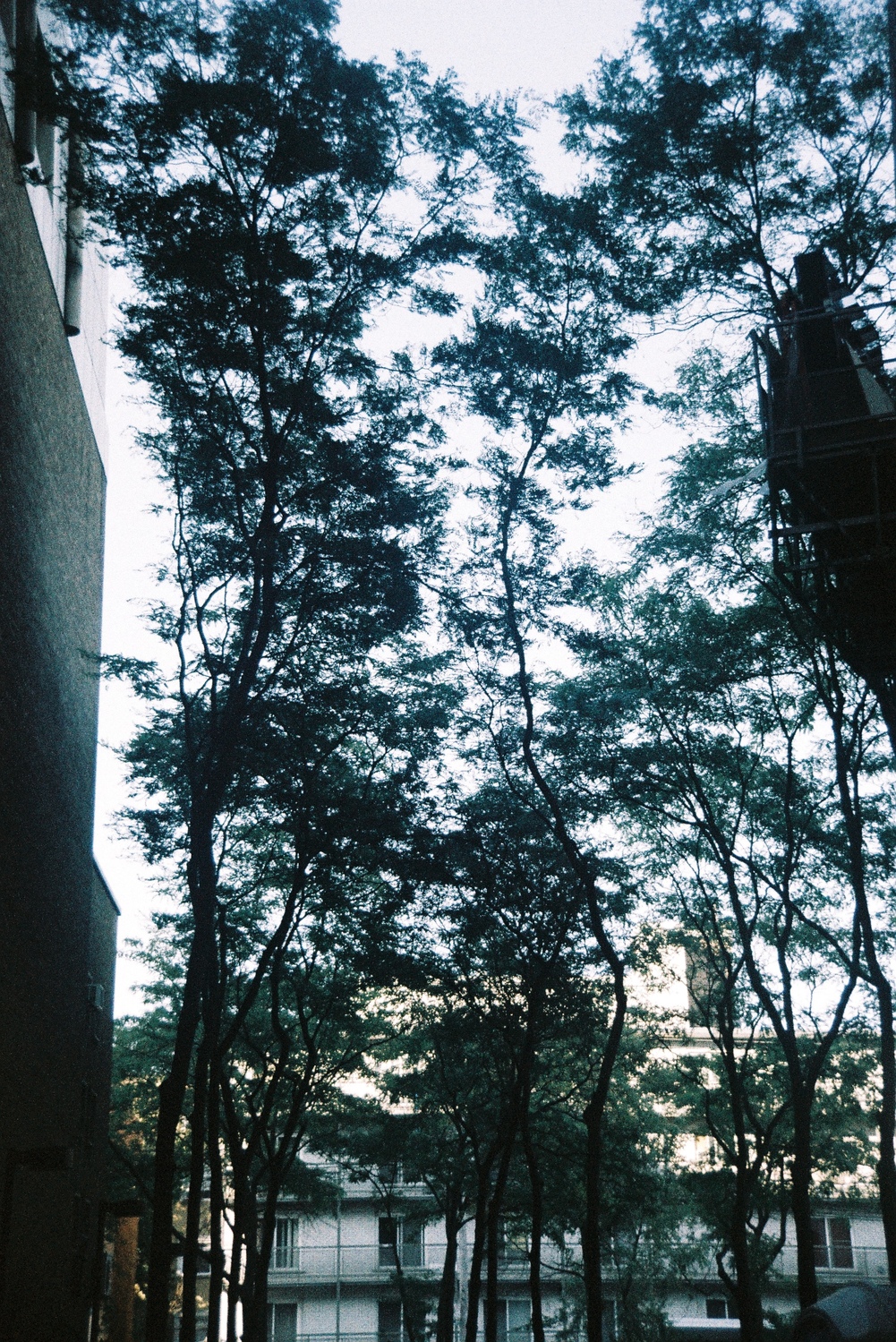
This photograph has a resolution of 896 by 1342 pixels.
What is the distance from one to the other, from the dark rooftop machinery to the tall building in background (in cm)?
882

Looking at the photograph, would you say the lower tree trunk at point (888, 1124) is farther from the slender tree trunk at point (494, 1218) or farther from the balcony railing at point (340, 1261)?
the balcony railing at point (340, 1261)

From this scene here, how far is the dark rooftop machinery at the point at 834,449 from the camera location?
44.5 feet

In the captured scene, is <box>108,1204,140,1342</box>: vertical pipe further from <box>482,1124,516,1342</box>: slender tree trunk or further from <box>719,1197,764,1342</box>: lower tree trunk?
<box>719,1197,764,1342</box>: lower tree trunk

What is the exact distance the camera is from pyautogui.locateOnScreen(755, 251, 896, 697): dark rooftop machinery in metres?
13.6

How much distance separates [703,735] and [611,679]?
189 centimetres

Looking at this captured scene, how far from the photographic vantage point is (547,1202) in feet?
92.9

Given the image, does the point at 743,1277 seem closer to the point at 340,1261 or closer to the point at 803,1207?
the point at 803,1207

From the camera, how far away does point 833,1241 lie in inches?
1714

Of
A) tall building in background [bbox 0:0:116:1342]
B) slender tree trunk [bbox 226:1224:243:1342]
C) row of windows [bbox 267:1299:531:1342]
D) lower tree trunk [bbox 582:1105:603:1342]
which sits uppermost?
tall building in background [bbox 0:0:116:1342]

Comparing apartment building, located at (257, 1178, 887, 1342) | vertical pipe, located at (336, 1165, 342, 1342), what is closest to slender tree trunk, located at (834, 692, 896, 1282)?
apartment building, located at (257, 1178, 887, 1342)

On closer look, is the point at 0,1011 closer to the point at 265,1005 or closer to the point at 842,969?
the point at 265,1005

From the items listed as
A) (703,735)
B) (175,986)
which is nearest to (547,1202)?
(175,986)

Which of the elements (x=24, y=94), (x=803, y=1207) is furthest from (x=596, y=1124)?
(x=24, y=94)

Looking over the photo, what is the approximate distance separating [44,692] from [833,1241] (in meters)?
38.9
